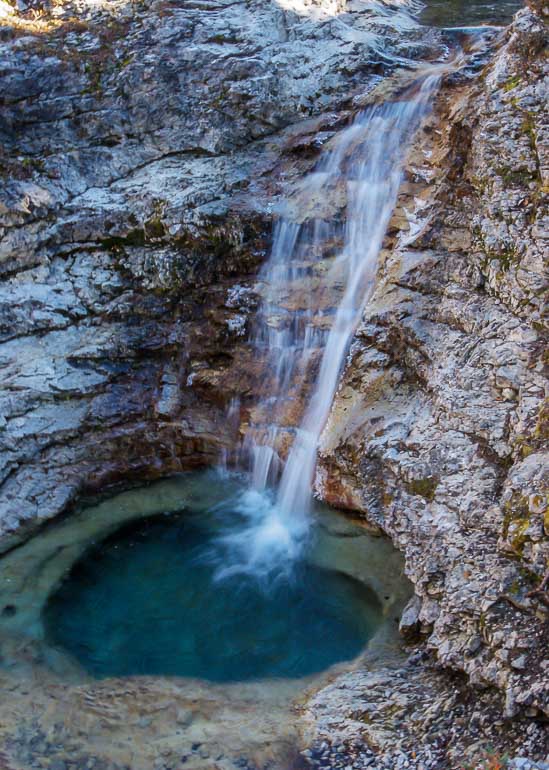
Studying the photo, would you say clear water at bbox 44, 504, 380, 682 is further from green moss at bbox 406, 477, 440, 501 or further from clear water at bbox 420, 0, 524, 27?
clear water at bbox 420, 0, 524, 27

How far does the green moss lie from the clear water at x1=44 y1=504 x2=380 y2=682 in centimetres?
172

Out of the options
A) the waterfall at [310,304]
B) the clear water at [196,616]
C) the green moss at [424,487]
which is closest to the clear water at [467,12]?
the waterfall at [310,304]

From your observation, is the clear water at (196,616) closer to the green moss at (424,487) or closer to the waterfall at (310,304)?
the waterfall at (310,304)

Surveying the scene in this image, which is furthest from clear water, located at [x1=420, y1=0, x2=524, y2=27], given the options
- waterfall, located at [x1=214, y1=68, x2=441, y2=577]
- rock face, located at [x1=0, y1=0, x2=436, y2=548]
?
waterfall, located at [x1=214, y1=68, x2=441, y2=577]

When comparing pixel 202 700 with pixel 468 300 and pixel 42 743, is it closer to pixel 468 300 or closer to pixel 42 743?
pixel 42 743

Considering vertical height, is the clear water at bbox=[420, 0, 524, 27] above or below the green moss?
above

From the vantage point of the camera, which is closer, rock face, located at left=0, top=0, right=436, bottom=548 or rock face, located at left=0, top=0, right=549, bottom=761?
rock face, located at left=0, top=0, right=549, bottom=761

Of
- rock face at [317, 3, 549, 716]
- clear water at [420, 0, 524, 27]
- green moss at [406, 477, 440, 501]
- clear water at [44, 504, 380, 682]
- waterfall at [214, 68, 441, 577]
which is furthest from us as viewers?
clear water at [420, 0, 524, 27]

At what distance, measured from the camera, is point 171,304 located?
472 inches

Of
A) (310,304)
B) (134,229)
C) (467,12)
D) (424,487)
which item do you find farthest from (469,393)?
(467,12)

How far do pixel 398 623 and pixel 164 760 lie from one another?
3092 millimetres

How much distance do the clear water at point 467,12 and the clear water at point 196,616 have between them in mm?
11186

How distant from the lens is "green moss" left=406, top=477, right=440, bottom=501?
26.8 ft

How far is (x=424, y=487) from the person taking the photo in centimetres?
828
